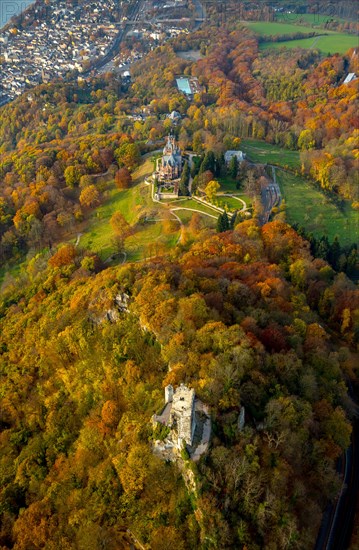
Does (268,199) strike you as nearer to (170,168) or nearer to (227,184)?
(227,184)

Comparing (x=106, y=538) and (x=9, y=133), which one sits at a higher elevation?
(x=106, y=538)

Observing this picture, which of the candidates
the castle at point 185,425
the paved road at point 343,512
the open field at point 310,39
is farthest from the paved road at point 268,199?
the open field at point 310,39

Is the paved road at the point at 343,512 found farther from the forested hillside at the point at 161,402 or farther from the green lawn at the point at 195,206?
the green lawn at the point at 195,206

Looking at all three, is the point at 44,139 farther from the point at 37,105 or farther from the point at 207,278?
the point at 207,278

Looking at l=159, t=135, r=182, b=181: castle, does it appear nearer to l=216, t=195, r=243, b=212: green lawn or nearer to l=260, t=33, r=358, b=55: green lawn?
l=216, t=195, r=243, b=212: green lawn

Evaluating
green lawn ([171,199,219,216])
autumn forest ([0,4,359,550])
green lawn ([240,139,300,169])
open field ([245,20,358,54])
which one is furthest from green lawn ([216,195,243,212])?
open field ([245,20,358,54])

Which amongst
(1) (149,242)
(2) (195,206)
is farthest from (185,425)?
(2) (195,206)

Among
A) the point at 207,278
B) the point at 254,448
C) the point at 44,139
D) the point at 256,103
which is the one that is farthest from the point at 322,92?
the point at 254,448
